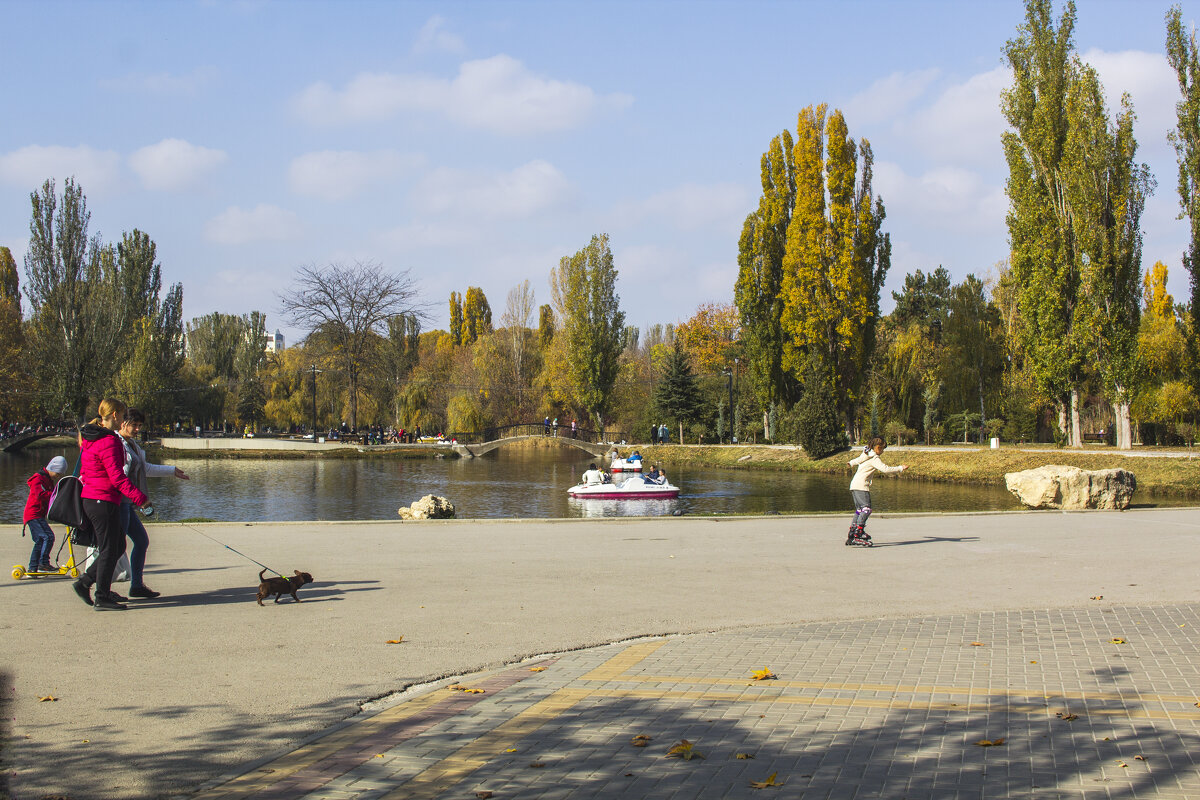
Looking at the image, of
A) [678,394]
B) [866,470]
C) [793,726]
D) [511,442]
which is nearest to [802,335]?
[678,394]

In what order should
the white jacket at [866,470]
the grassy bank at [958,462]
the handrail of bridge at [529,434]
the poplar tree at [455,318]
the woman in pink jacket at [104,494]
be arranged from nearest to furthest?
the woman in pink jacket at [104,494], the white jacket at [866,470], the grassy bank at [958,462], the handrail of bridge at [529,434], the poplar tree at [455,318]

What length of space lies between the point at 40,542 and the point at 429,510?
A: 911 cm

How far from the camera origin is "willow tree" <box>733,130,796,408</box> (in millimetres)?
52906

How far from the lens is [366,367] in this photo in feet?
235

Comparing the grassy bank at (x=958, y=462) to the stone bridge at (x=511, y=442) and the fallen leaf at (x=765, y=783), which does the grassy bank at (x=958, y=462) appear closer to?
the stone bridge at (x=511, y=442)

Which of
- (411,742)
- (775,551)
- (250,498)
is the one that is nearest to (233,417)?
(250,498)

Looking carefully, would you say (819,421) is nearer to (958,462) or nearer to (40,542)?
(958,462)

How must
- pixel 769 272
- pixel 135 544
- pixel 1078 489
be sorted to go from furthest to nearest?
pixel 769 272
pixel 1078 489
pixel 135 544

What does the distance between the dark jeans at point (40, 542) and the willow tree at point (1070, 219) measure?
38095 mm

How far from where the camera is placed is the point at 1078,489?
64.4ft

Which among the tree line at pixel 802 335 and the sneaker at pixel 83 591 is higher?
the tree line at pixel 802 335

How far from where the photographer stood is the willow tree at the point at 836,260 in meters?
48.3

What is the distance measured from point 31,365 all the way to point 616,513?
58.7 m

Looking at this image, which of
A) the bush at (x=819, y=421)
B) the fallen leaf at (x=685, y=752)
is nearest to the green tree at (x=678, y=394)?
the bush at (x=819, y=421)
